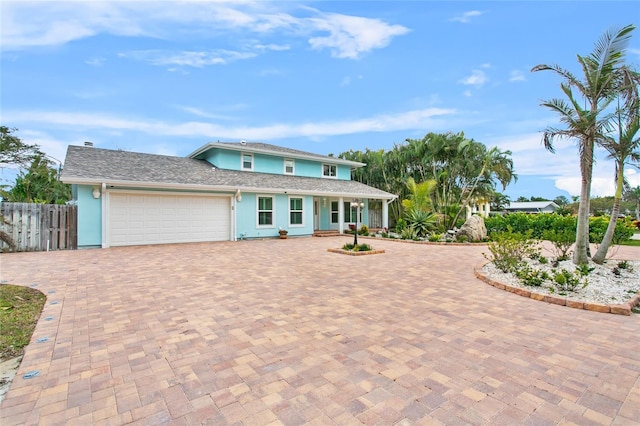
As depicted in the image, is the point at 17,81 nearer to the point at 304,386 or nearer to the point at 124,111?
the point at 124,111

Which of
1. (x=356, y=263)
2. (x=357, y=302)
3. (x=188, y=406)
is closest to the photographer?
(x=188, y=406)

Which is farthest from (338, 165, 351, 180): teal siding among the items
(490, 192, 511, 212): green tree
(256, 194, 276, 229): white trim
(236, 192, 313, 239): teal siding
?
(490, 192, 511, 212): green tree

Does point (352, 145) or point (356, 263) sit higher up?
point (352, 145)

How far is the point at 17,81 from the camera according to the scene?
35.7 ft

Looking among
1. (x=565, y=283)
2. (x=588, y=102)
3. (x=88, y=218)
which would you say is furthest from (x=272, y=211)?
(x=588, y=102)

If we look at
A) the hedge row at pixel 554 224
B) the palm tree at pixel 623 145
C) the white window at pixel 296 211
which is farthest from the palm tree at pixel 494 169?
the palm tree at pixel 623 145

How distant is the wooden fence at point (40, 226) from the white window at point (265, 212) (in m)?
7.28

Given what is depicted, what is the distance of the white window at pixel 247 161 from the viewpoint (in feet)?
56.6

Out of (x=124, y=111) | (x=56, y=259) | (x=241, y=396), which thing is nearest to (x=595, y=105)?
(x=241, y=396)

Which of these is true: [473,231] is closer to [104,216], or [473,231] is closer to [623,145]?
[623,145]

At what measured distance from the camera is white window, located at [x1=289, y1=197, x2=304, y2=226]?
16.5m

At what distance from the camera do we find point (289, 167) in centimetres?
1889

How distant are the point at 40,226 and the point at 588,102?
16604mm

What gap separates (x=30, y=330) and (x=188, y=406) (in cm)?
299
